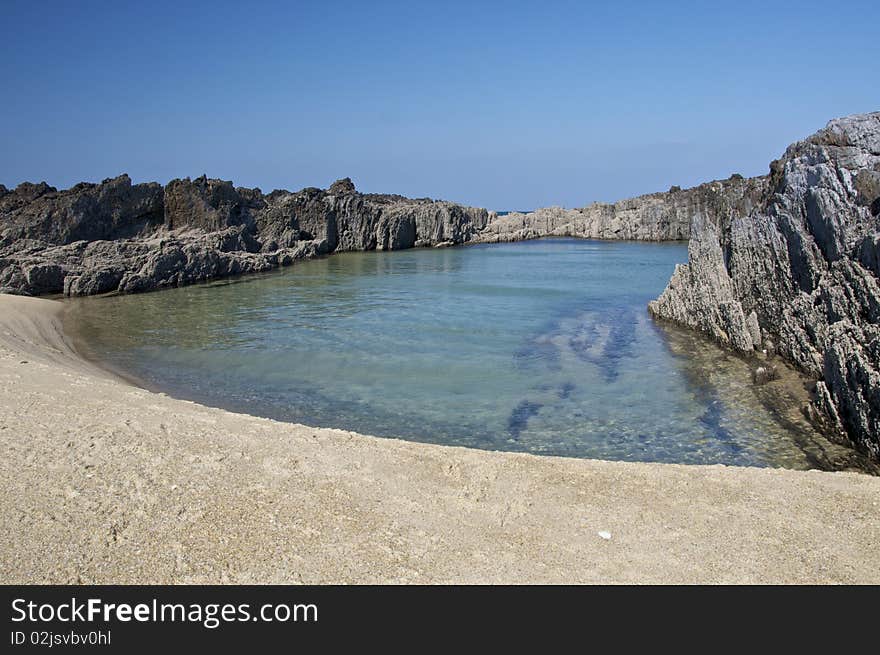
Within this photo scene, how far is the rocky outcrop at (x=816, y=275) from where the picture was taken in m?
8.89

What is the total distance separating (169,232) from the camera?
38312mm

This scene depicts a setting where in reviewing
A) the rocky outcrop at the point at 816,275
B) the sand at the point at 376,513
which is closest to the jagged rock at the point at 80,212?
the sand at the point at 376,513

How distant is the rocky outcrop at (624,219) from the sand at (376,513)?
5229 cm

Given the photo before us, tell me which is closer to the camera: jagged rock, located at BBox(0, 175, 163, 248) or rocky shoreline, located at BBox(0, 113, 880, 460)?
rocky shoreline, located at BBox(0, 113, 880, 460)

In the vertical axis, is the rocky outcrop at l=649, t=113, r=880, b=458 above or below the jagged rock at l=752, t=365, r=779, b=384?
above

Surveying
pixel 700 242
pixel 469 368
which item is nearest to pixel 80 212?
pixel 469 368

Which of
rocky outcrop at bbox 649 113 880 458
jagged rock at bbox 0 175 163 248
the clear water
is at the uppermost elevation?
jagged rock at bbox 0 175 163 248

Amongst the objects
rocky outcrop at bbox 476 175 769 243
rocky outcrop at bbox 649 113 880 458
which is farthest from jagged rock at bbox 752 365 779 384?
rocky outcrop at bbox 476 175 769 243

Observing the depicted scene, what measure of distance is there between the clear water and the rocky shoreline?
0.91 meters

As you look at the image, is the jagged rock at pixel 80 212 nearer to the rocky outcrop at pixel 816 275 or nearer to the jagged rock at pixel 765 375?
the rocky outcrop at pixel 816 275

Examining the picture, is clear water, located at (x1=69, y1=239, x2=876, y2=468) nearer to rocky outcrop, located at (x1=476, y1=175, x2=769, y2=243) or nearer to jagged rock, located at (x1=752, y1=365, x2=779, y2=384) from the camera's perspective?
jagged rock, located at (x1=752, y1=365, x2=779, y2=384)

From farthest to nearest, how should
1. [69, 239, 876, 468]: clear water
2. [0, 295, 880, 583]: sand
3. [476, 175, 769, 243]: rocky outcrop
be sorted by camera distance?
[476, 175, 769, 243]: rocky outcrop
[69, 239, 876, 468]: clear water
[0, 295, 880, 583]: sand

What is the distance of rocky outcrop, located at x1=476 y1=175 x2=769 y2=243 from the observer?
6194 cm
